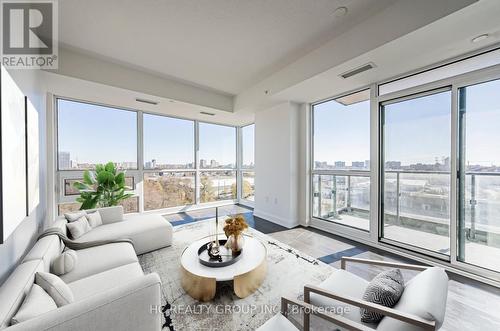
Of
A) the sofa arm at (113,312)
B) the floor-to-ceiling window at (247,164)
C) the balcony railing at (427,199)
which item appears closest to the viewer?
the sofa arm at (113,312)

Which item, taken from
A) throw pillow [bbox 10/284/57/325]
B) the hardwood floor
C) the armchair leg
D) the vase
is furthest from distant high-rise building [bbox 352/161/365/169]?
throw pillow [bbox 10/284/57/325]

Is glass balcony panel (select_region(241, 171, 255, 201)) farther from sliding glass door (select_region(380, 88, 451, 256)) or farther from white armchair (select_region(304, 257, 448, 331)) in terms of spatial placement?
white armchair (select_region(304, 257, 448, 331))

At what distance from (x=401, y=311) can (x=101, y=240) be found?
299 cm

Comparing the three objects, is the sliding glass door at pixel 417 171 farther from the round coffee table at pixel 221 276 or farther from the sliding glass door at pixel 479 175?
the round coffee table at pixel 221 276

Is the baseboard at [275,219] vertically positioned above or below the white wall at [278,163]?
below

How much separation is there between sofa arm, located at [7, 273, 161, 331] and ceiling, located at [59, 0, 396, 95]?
268cm

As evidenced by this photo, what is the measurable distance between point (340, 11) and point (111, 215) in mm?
4254

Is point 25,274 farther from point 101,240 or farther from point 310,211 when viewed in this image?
point 310,211

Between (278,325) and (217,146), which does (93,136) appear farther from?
(278,325)

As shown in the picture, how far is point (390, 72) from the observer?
282 cm

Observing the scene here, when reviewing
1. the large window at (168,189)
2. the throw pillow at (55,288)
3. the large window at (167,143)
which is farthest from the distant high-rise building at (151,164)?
the throw pillow at (55,288)

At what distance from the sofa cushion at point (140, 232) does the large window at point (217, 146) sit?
295cm

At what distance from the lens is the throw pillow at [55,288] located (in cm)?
122

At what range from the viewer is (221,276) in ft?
6.21
